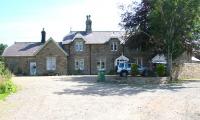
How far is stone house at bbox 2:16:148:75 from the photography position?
223 feet

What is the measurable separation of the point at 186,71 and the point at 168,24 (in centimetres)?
1250

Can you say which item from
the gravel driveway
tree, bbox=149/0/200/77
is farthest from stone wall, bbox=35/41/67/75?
the gravel driveway

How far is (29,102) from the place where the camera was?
2450 centimetres

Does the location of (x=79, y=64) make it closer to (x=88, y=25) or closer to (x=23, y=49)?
(x=88, y=25)

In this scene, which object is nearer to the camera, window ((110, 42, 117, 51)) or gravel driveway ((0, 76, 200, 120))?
gravel driveway ((0, 76, 200, 120))

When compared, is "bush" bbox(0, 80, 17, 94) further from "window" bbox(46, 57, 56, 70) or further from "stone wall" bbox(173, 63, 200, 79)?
"window" bbox(46, 57, 56, 70)

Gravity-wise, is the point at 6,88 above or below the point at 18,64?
below

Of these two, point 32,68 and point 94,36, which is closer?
point 32,68

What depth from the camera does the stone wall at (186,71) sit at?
54.8m

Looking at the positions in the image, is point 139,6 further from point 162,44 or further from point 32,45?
point 32,45

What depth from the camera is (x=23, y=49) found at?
71438 millimetres

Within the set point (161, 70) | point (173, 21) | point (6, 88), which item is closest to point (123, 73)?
point (161, 70)

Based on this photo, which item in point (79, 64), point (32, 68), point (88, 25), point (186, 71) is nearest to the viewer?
point (186, 71)

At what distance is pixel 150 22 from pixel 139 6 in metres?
6.13
